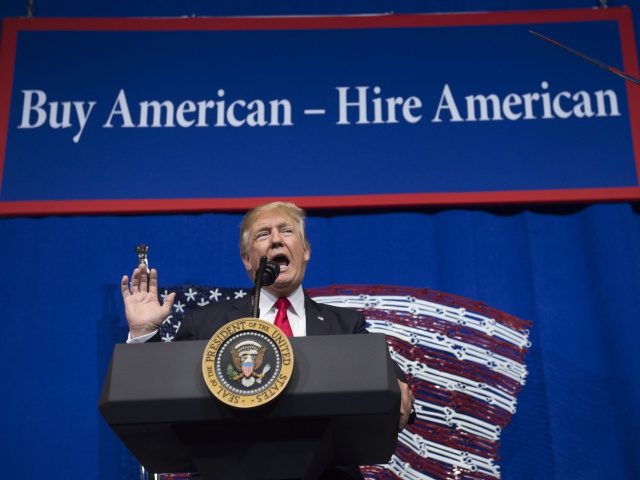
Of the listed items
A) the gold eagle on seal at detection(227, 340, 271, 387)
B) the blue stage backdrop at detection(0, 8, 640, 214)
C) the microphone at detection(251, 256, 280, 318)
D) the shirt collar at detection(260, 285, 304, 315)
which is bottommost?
the gold eagle on seal at detection(227, 340, 271, 387)

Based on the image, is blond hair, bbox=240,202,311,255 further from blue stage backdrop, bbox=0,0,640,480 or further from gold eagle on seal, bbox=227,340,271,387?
gold eagle on seal, bbox=227,340,271,387

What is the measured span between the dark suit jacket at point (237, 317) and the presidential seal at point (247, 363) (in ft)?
1.93

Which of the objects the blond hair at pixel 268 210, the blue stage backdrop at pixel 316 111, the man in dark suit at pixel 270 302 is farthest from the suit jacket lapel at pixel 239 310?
the blue stage backdrop at pixel 316 111

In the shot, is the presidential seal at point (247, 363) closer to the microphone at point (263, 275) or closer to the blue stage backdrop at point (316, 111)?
the microphone at point (263, 275)

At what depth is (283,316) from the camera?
2.04 metres

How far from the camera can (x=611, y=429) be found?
9.05ft

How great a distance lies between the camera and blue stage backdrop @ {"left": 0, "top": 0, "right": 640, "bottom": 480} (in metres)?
2.78

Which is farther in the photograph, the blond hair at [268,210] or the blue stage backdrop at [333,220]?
the blue stage backdrop at [333,220]

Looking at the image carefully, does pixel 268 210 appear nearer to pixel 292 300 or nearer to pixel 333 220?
pixel 292 300

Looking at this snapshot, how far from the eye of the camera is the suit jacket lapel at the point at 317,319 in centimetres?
195

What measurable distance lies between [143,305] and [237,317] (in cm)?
22

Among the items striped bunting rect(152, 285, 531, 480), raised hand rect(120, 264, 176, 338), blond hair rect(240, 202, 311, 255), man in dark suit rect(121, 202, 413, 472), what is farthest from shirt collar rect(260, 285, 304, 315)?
striped bunting rect(152, 285, 531, 480)

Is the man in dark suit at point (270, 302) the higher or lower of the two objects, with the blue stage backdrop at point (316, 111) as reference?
lower

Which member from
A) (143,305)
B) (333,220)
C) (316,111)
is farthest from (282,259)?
(316,111)
